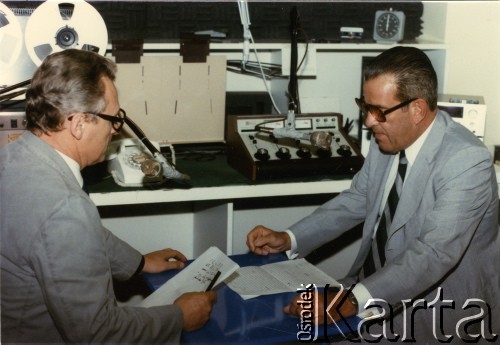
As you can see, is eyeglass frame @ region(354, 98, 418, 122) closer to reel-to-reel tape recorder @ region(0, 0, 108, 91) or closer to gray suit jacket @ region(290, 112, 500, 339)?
gray suit jacket @ region(290, 112, 500, 339)

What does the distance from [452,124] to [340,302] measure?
729mm

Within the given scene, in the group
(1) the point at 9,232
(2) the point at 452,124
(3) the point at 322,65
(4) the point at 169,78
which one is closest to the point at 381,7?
(3) the point at 322,65

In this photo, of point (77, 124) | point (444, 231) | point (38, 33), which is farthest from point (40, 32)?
point (444, 231)

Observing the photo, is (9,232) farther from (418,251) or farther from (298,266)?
(418,251)

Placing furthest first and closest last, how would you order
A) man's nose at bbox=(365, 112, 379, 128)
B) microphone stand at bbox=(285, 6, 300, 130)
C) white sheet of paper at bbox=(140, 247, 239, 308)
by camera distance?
microphone stand at bbox=(285, 6, 300, 130), man's nose at bbox=(365, 112, 379, 128), white sheet of paper at bbox=(140, 247, 239, 308)

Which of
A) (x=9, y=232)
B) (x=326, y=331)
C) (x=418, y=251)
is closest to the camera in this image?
Result: (x=9, y=232)

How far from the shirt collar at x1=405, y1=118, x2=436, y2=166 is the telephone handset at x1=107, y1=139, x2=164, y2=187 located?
0.86m

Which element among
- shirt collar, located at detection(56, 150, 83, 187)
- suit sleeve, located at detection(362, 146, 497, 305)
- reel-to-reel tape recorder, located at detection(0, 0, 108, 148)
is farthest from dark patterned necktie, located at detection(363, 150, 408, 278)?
reel-to-reel tape recorder, located at detection(0, 0, 108, 148)

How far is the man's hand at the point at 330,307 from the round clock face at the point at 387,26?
165cm

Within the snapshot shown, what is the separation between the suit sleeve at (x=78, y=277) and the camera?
136 cm

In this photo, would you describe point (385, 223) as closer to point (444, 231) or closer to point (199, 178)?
point (444, 231)

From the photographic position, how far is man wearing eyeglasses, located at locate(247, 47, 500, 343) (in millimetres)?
1796

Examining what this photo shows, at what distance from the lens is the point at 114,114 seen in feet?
5.27

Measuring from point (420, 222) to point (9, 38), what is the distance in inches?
66.6
